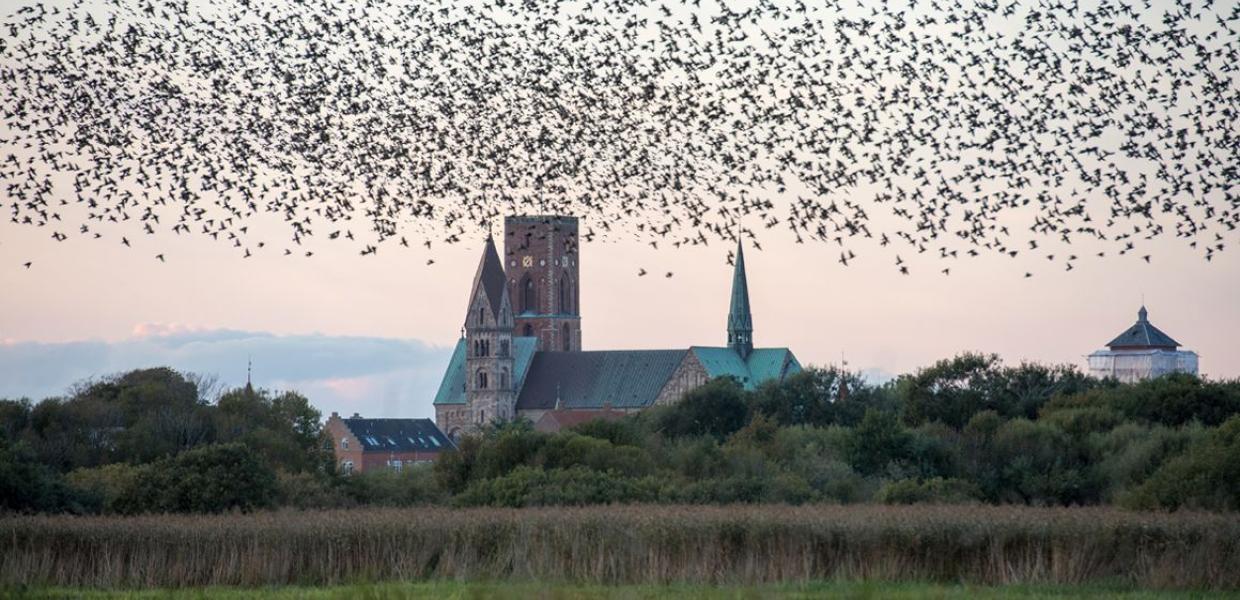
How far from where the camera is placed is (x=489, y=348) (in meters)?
189

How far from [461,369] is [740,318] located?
29980 millimetres

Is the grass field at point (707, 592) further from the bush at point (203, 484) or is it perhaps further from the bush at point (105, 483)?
the bush at point (105, 483)

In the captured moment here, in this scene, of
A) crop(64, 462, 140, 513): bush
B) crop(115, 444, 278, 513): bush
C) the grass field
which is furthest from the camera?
crop(64, 462, 140, 513): bush

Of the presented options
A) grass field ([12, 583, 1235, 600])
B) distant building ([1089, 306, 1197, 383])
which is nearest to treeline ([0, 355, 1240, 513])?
grass field ([12, 583, 1235, 600])

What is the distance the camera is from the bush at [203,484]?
4412 cm

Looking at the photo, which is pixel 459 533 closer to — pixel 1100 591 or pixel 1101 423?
pixel 1100 591

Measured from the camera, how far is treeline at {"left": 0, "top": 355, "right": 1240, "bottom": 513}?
1758 inches

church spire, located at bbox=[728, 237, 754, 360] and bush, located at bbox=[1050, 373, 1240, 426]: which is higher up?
church spire, located at bbox=[728, 237, 754, 360]

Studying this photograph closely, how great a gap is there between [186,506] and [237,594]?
706 inches

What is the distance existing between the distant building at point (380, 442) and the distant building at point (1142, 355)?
61968 mm

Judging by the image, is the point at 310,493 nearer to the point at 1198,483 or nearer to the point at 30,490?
the point at 30,490

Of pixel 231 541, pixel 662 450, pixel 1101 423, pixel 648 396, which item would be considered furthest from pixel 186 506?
pixel 648 396

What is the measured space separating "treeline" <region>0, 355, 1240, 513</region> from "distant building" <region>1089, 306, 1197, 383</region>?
47.2 m

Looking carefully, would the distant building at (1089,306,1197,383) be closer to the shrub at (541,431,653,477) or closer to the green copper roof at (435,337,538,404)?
the green copper roof at (435,337,538,404)
